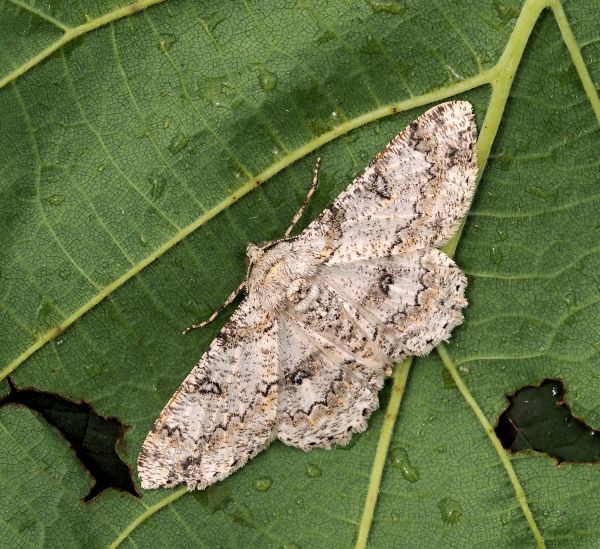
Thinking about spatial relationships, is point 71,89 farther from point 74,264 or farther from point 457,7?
point 457,7

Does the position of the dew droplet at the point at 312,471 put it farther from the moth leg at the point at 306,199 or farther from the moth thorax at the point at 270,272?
the moth leg at the point at 306,199

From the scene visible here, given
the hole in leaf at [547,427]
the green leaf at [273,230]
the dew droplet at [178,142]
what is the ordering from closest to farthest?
the green leaf at [273,230]
the dew droplet at [178,142]
the hole in leaf at [547,427]

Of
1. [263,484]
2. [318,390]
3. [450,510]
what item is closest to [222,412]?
[263,484]

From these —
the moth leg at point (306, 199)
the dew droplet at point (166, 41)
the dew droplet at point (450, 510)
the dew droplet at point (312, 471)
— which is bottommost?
the dew droplet at point (450, 510)

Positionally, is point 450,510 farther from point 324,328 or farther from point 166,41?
point 166,41

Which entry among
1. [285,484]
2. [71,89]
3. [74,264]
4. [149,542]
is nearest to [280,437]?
[285,484]

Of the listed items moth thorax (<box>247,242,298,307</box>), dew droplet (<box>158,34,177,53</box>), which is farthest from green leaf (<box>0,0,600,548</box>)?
moth thorax (<box>247,242,298,307</box>)

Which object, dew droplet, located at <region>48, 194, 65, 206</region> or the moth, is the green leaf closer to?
dew droplet, located at <region>48, 194, 65, 206</region>

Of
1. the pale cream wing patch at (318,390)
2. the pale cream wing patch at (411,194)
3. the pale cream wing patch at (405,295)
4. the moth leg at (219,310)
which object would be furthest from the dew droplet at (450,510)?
the moth leg at (219,310)

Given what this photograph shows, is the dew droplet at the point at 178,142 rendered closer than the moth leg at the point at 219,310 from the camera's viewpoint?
Yes
